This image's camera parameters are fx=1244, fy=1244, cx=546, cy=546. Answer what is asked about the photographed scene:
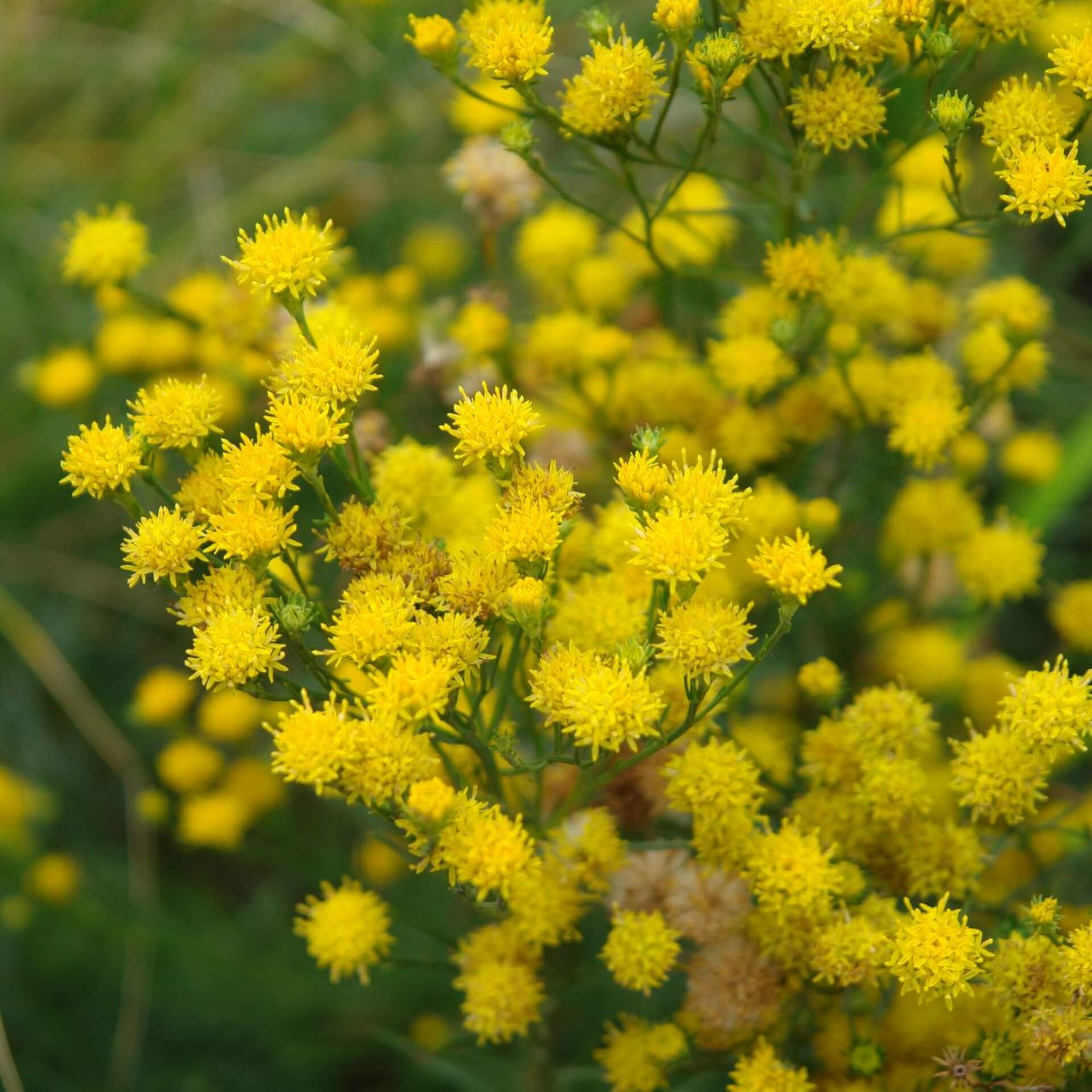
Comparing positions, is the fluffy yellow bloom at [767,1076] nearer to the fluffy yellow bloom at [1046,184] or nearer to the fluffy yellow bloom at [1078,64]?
the fluffy yellow bloom at [1046,184]

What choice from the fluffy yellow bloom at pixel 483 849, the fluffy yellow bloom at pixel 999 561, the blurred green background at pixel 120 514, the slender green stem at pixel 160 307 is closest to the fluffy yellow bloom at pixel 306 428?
the fluffy yellow bloom at pixel 483 849

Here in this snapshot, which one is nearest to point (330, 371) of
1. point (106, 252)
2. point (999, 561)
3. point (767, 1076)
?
point (106, 252)

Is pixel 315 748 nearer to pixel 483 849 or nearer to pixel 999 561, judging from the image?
pixel 483 849

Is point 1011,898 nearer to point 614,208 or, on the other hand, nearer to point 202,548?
point 202,548

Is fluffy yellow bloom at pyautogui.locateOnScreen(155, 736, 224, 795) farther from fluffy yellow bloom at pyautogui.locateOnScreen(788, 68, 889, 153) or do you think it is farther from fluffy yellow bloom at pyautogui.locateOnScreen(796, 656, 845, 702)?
fluffy yellow bloom at pyautogui.locateOnScreen(788, 68, 889, 153)

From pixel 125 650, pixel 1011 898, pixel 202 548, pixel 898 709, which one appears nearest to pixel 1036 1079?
pixel 1011 898

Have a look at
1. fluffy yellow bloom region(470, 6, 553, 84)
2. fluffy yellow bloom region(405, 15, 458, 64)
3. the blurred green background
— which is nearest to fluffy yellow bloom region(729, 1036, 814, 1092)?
the blurred green background

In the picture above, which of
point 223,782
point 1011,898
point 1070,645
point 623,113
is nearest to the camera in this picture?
point 623,113
